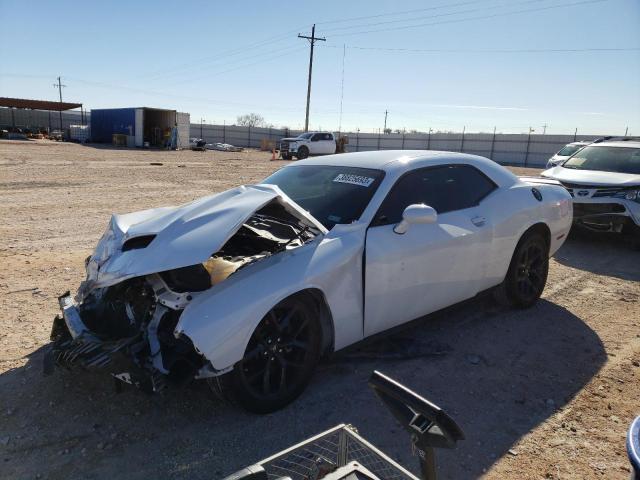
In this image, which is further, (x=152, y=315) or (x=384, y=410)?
(x=384, y=410)

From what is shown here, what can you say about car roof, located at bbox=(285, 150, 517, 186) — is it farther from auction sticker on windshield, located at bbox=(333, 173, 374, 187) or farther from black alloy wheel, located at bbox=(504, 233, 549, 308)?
black alloy wheel, located at bbox=(504, 233, 549, 308)

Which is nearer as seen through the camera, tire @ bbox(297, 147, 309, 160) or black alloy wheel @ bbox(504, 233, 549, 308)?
black alloy wheel @ bbox(504, 233, 549, 308)

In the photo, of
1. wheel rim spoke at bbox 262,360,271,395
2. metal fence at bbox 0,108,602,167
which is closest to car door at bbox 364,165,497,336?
wheel rim spoke at bbox 262,360,271,395

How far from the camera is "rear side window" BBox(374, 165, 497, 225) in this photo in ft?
12.0

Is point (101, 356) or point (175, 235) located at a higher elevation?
point (175, 235)

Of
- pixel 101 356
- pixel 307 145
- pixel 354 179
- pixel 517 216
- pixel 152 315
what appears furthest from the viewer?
pixel 307 145

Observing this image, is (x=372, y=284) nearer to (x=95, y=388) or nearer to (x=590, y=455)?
(x=590, y=455)

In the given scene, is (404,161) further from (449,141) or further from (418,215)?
(449,141)

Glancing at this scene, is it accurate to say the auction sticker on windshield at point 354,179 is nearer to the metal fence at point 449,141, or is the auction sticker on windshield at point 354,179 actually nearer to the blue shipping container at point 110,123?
the metal fence at point 449,141

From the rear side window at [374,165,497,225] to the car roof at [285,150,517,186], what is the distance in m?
0.06

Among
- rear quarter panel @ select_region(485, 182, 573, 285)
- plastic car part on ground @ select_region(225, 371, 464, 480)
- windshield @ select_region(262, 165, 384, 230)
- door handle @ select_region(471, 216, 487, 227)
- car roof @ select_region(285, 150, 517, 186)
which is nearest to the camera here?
plastic car part on ground @ select_region(225, 371, 464, 480)

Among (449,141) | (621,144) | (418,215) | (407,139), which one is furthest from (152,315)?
(407,139)

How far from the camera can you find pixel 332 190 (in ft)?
12.7

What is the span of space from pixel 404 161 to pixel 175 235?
1960 mm
